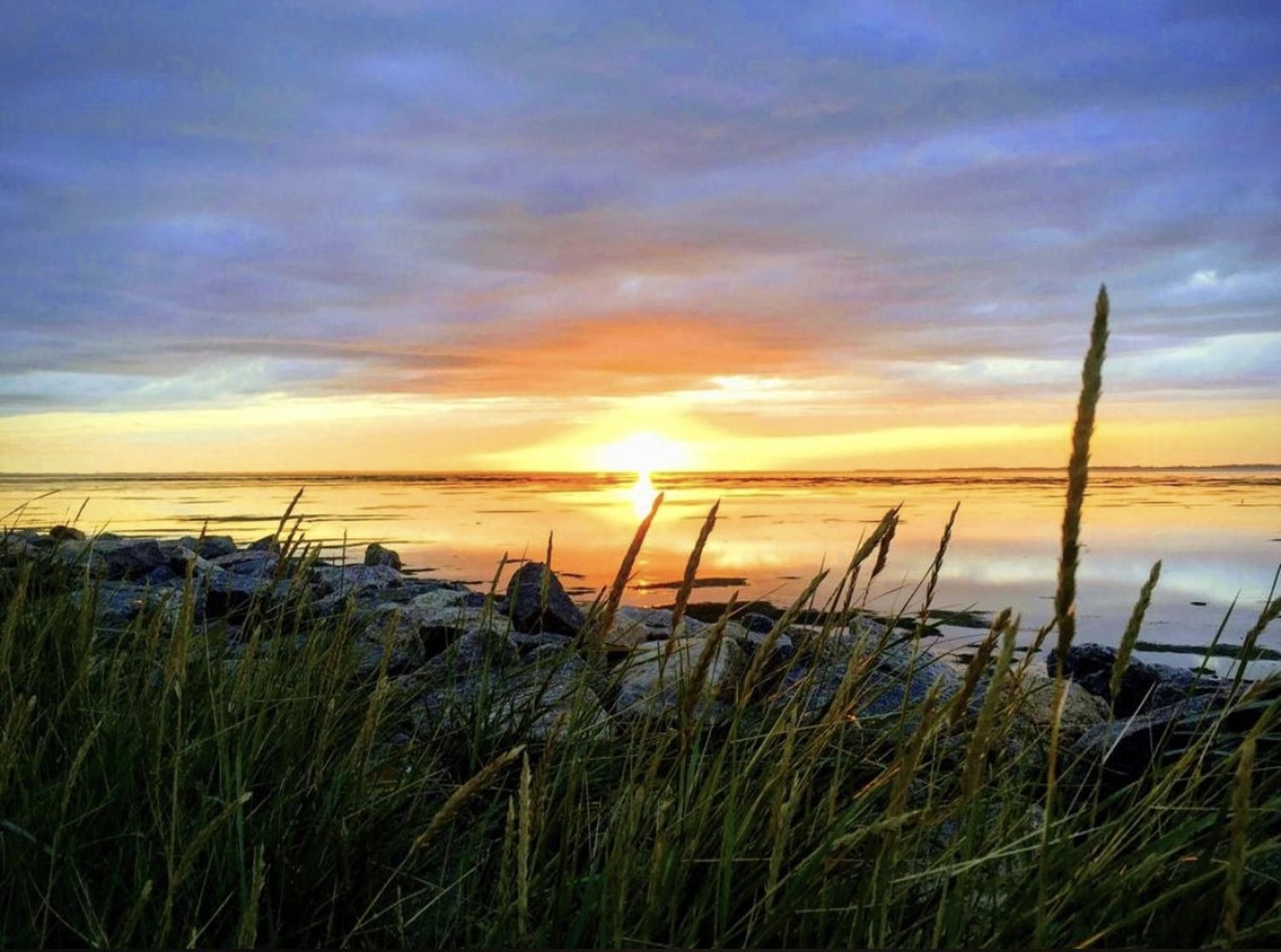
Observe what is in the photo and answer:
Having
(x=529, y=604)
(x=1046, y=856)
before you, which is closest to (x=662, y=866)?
(x=1046, y=856)

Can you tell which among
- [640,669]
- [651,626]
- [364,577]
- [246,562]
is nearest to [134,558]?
[246,562]

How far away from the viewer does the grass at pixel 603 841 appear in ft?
5.90

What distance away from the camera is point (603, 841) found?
2154 mm

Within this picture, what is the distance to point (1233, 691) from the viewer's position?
246cm

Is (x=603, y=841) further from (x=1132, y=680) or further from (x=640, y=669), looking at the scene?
(x=1132, y=680)

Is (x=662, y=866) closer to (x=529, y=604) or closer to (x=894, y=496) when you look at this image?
(x=529, y=604)

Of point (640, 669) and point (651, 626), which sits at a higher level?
point (640, 669)

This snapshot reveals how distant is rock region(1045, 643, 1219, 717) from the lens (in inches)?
201

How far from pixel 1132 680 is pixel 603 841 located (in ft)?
14.4

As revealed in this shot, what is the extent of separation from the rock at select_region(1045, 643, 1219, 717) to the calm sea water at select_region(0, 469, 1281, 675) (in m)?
0.65

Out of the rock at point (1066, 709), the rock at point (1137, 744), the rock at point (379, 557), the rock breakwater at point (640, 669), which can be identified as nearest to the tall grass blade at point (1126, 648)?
the rock breakwater at point (640, 669)

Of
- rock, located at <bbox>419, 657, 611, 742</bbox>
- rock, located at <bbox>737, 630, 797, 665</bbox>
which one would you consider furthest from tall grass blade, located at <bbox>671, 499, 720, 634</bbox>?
rock, located at <bbox>737, 630, 797, 665</bbox>

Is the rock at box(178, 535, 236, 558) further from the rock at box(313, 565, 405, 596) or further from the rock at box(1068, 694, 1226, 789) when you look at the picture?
the rock at box(1068, 694, 1226, 789)

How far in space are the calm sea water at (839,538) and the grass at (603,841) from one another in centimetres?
55
